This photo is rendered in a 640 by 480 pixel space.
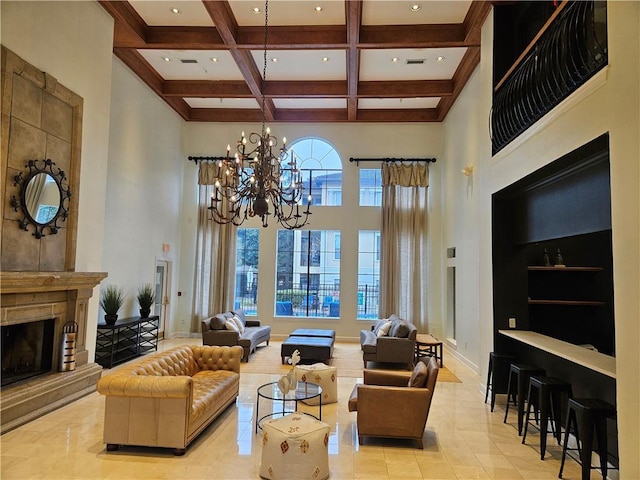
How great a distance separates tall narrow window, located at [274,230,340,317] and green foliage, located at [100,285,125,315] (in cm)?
410

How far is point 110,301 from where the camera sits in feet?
22.3

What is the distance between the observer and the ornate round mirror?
4.51 metres

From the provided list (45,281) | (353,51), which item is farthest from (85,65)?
(353,51)

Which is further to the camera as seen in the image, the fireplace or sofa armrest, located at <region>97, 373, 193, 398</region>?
the fireplace


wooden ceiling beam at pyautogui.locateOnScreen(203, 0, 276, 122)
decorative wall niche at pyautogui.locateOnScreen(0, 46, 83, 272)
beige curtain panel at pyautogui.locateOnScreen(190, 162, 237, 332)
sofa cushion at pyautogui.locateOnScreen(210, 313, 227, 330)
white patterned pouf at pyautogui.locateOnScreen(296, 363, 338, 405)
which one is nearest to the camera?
decorative wall niche at pyautogui.locateOnScreen(0, 46, 83, 272)

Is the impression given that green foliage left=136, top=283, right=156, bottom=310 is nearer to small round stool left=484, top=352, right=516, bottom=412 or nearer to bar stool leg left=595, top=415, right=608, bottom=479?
small round stool left=484, top=352, right=516, bottom=412

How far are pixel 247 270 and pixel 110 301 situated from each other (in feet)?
13.1

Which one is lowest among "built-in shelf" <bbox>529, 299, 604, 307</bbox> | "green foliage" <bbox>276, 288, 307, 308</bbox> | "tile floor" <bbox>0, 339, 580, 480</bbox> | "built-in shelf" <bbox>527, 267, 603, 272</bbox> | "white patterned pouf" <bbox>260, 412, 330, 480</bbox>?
"tile floor" <bbox>0, 339, 580, 480</bbox>

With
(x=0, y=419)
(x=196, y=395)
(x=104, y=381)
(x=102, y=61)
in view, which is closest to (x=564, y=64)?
(x=196, y=395)

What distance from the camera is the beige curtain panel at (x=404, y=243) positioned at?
9.68m

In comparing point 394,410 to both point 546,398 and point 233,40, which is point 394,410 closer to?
point 546,398

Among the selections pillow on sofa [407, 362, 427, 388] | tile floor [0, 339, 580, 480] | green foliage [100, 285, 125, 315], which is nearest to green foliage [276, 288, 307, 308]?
green foliage [100, 285, 125, 315]

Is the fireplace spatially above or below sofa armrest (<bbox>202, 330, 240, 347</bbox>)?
above

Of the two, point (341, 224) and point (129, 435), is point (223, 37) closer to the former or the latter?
point (341, 224)
